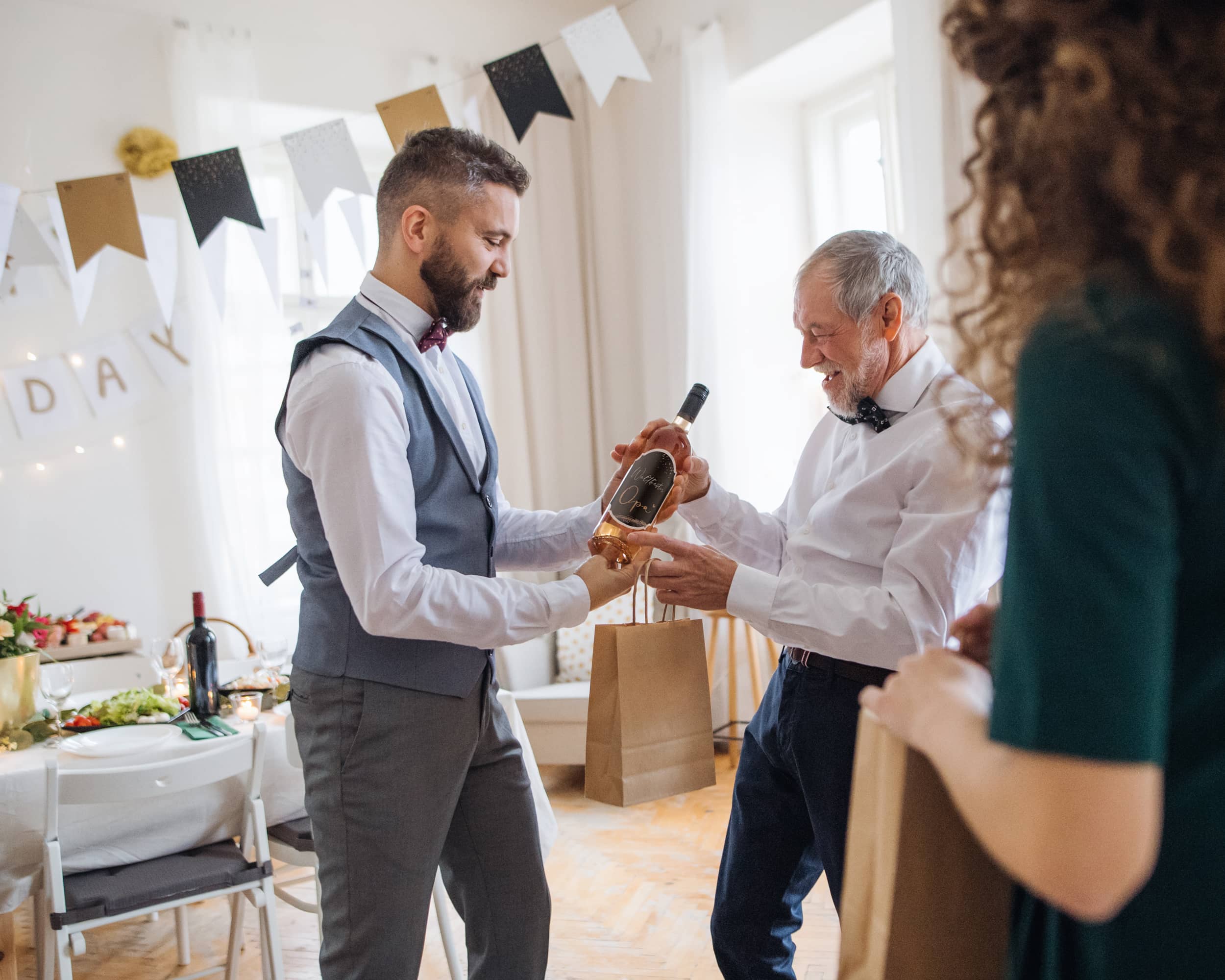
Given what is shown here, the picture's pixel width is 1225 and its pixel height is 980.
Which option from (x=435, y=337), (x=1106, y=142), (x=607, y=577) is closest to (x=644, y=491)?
(x=607, y=577)

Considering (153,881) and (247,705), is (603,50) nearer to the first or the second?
(247,705)

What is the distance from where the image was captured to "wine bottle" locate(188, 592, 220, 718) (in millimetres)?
2693

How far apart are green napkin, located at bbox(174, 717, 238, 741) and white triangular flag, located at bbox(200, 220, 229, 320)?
2193 mm

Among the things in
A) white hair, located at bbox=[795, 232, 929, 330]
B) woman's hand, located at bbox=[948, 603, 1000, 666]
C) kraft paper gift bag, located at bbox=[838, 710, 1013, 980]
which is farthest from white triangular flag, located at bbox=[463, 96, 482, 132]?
kraft paper gift bag, located at bbox=[838, 710, 1013, 980]

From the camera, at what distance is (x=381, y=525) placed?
4.65 feet

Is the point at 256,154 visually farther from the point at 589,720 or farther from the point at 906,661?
the point at 906,661

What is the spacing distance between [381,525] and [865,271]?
883 millimetres

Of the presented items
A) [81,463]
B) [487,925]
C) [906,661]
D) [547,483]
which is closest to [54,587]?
[81,463]

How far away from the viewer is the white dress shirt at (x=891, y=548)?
5.01 ft

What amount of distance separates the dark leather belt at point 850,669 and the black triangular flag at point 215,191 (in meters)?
2.52

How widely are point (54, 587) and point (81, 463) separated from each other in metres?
0.56

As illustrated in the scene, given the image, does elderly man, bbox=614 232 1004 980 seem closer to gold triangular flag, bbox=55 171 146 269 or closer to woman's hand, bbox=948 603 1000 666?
woman's hand, bbox=948 603 1000 666

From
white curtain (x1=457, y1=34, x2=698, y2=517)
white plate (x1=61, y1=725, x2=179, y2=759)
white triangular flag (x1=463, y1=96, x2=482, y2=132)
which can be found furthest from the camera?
white curtain (x1=457, y1=34, x2=698, y2=517)

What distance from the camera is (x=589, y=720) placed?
5.28 feet
